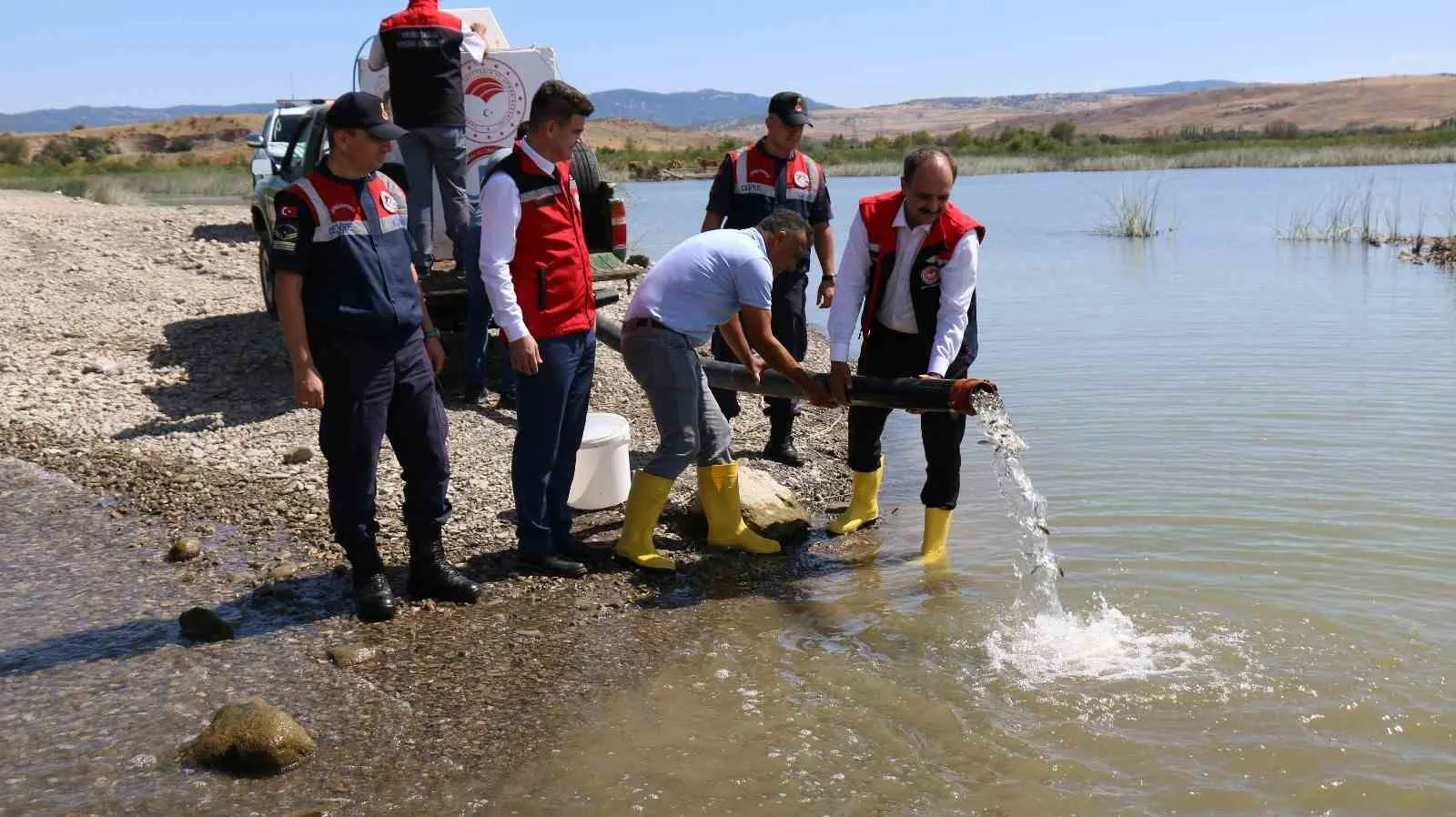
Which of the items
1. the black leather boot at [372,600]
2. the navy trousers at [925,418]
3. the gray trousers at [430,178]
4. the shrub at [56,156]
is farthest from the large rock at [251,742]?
the shrub at [56,156]

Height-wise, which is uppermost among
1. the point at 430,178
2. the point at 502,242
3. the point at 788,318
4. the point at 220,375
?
the point at 430,178

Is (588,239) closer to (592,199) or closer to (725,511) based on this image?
(592,199)

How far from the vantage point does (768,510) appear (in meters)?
6.61

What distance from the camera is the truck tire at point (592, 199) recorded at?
945 centimetres

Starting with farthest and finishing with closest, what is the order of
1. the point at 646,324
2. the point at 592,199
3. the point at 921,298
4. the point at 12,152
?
1. the point at 12,152
2. the point at 592,199
3. the point at 921,298
4. the point at 646,324

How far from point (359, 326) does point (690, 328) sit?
1515 mm

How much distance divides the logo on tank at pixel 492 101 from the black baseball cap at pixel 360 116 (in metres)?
4.51

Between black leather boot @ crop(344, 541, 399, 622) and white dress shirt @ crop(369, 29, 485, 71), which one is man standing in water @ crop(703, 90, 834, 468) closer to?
Answer: white dress shirt @ crop(369, 29, 485, 71)

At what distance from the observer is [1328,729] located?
4527 mm

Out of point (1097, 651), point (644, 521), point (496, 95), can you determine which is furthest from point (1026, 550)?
point (496, 95)

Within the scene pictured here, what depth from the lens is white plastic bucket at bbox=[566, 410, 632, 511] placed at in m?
6.62

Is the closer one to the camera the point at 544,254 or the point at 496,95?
the point at 544,254

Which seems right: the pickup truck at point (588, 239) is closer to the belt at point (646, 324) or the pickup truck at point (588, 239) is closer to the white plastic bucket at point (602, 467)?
the white plastic bucket at point (602, 467)

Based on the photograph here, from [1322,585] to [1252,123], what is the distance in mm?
136139
